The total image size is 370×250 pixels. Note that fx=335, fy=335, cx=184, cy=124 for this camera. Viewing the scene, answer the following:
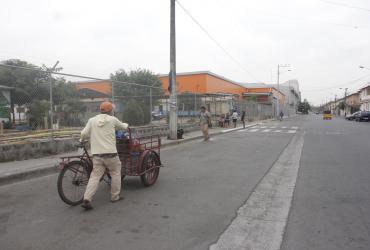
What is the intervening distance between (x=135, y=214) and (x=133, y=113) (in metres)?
10.6

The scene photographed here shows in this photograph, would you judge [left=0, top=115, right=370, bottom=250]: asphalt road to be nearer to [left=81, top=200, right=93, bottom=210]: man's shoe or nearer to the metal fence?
[left=81, top=200, right=93, bottom=210]: man's shoe

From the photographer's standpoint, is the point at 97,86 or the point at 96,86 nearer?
the point at 96,86

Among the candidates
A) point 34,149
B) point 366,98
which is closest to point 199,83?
point 34,149

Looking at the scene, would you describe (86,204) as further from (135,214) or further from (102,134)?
(102,134)

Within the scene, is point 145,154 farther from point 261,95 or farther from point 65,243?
point 261,95

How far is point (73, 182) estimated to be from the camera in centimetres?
564

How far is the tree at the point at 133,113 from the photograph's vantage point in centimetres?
1484

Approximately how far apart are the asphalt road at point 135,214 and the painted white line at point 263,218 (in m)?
0.15

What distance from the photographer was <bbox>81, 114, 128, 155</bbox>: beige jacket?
18.0 ft

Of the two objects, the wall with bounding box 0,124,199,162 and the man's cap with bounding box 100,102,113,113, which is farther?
the wall with bounding box 0,124,199,162

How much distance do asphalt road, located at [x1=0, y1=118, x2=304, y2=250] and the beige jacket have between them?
93 cm

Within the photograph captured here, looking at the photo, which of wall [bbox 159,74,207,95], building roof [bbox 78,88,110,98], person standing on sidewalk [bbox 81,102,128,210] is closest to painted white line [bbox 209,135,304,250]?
person standing on sidewalk [bbox 81,102,128,210]

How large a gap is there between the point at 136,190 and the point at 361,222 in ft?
12.7

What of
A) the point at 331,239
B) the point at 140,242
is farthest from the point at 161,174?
the point at 331,239
